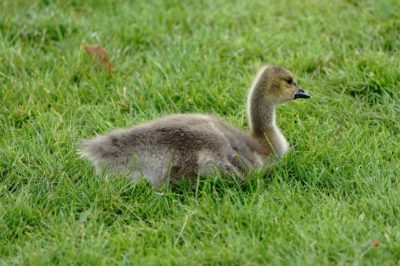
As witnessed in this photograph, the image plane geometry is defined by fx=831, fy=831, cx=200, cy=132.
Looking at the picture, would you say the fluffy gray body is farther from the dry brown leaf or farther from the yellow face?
the dry brown leaf

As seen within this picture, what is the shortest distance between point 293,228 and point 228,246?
0.37m

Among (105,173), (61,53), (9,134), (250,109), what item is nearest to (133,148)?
(105,173)

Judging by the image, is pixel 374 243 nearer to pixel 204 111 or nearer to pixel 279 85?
pixel 279 85

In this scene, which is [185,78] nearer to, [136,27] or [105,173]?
[136,27]

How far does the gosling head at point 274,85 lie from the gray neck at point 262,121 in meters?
0.03

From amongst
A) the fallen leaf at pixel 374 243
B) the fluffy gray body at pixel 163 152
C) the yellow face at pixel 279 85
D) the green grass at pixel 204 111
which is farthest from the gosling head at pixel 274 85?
the fallen leaf at pixel 374 243

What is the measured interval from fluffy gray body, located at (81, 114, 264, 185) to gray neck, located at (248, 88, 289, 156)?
404 mm

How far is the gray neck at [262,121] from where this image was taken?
5105 millimetres

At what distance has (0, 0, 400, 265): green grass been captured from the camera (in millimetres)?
4160

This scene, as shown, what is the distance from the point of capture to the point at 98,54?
256 inches

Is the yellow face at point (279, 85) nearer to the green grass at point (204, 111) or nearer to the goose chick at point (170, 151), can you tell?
the green grass at point (204, 111)

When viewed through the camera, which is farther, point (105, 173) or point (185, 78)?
point (185, 78)

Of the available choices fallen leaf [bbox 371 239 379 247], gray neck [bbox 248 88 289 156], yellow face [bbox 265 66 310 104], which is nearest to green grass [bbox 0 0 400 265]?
fallen leaf [bbox 371 239 379 247]

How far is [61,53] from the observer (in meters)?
6.66
